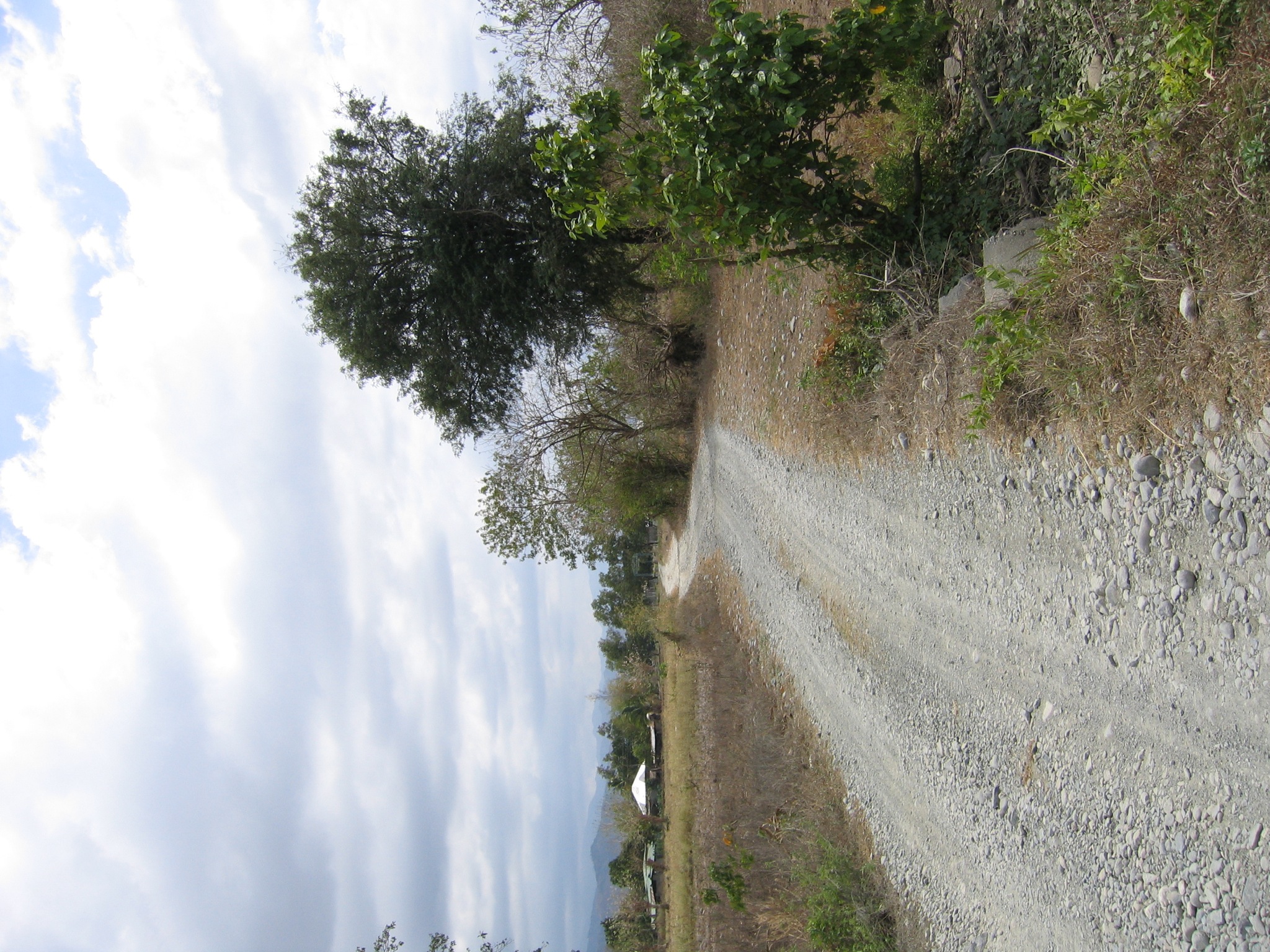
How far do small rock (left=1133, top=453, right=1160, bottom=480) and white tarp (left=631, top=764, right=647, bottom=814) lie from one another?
19926 millimetres

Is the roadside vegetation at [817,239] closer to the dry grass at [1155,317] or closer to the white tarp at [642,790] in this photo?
the dry grass at [1155,317]

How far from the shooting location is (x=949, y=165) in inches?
275

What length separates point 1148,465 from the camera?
446cm

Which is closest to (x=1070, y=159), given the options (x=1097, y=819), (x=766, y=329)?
(x=1097, y=819)

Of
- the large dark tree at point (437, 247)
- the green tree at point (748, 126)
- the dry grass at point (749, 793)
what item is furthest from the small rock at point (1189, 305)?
the large dark tree at point (437, 247)

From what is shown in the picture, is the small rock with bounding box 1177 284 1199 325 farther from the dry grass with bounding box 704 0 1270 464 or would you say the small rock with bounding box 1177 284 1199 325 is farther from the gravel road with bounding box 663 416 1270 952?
the gravel road with bounding box 663 416 1270 952

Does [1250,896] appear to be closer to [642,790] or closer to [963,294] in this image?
[963,294]

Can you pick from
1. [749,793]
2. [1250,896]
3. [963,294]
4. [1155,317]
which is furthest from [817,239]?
[749,793]

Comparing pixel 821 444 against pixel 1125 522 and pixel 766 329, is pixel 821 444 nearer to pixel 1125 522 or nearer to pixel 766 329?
pixel 766 329

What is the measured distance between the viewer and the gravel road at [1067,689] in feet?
A: 13.1

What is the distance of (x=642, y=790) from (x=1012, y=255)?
19.9 meters

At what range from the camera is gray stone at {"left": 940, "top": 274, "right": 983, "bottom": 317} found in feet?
20.2

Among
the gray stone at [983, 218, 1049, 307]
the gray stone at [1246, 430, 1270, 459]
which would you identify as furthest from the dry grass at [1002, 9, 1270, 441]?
the gray stone at [983, 218, 1049, 307]

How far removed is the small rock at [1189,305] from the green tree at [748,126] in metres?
3.01
